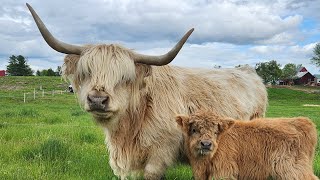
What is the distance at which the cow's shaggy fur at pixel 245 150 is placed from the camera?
6578mm

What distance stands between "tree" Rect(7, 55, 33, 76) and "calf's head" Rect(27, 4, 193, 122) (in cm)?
9601

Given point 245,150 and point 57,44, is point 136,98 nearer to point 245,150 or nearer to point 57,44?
point 57,44

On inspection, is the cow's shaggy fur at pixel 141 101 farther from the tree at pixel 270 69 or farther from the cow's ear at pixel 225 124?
the tree at pixel 270 69

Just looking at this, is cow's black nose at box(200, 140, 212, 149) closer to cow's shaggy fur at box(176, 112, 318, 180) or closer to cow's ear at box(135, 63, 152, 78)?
cow's shaggy fur at box(176, 112, 318, 180)

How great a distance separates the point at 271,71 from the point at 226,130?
99.3m

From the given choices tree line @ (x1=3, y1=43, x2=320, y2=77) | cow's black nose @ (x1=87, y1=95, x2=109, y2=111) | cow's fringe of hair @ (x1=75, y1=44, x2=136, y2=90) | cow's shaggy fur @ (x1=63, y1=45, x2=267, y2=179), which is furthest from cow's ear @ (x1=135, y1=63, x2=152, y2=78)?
tree line @ (x1=3, y1=43, x2=320, y2=77)

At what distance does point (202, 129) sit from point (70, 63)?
2.24 m

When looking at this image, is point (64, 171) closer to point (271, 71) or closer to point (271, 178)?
point (271, 178)

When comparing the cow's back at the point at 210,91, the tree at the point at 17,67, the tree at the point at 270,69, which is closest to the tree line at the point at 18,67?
the tree at the point at 17,67

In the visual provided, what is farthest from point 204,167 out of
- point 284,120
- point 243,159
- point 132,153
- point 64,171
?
point 64,171

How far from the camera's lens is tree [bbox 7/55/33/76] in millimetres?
98750

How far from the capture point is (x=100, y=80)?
6.23 metres

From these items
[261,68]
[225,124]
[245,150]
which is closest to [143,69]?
[225,124]

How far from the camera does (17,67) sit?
3949 inches
